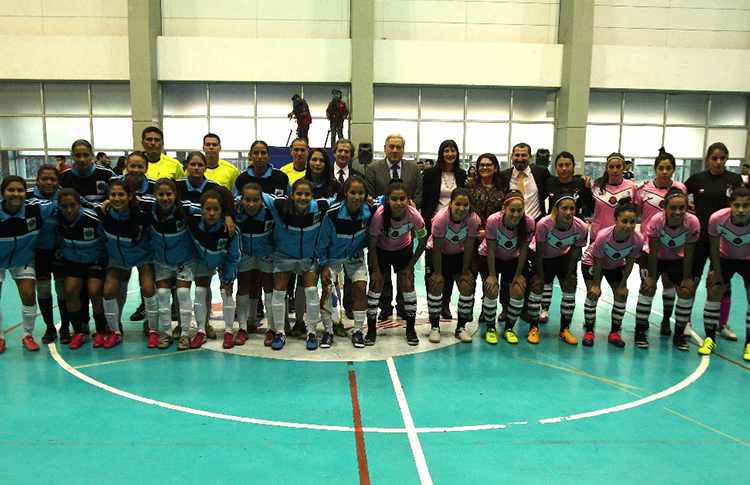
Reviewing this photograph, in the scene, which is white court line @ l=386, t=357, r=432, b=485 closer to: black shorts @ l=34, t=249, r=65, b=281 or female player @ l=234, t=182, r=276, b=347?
female player @ l=234, t=182, r=276, b=347

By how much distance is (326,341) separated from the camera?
5.37 m

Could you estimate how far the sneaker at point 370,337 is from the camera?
17.9 ft

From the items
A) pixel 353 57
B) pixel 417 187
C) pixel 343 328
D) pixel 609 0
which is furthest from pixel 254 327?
pixel 609 0

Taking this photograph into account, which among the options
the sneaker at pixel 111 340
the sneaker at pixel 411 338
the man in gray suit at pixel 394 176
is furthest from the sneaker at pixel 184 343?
the man in gray suit at pixel 394 176

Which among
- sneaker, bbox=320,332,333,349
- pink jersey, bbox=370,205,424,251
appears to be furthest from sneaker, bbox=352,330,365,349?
pink jersey, bbox=370,205,424,251

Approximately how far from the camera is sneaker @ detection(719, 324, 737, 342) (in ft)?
19.0

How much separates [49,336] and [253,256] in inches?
86.2

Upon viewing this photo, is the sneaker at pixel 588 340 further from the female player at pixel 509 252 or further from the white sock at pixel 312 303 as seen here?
the white sock at pixel 312 303

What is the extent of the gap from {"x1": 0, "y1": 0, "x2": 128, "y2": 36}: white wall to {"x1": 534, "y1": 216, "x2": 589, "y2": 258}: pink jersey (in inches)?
593

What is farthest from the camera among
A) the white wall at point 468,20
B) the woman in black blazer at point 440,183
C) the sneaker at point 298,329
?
the white wall at point 468,20

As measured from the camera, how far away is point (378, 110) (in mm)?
17125

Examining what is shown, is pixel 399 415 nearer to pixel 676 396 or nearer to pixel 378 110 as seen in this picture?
pixel 676 396

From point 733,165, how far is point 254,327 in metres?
18.4

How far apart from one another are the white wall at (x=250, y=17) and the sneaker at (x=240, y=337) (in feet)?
42.4
